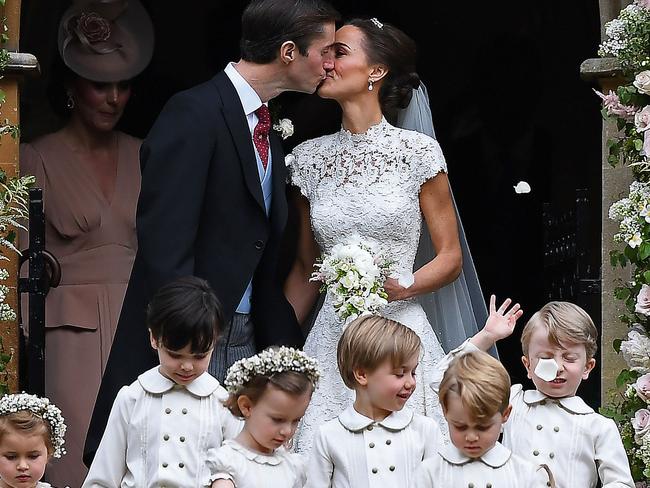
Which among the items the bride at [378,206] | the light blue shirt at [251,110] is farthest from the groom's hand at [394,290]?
the light blue shirt at [251,110]

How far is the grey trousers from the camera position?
5.52m

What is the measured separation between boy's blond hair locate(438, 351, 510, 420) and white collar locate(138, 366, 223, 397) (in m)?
0.78

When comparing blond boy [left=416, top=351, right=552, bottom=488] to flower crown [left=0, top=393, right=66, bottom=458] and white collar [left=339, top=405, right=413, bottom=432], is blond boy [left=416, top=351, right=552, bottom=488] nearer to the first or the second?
white collar [left=339, top=405, right=413, bottom=432]

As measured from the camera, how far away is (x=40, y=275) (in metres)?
5.93

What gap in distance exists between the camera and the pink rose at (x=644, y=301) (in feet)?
19.1

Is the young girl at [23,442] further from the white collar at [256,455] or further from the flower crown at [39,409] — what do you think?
the white collar at [256,455]

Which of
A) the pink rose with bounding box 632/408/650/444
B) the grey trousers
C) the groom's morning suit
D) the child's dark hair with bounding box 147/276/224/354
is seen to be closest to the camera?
the child's dark hair with bounding box 147/276/224/354

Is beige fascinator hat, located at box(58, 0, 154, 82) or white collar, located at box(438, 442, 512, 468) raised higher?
beige fascinator hat, located at box(58, 0, 154, 82)

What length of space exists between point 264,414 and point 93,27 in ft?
9.81

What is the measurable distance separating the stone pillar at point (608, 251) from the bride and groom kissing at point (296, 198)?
56cm

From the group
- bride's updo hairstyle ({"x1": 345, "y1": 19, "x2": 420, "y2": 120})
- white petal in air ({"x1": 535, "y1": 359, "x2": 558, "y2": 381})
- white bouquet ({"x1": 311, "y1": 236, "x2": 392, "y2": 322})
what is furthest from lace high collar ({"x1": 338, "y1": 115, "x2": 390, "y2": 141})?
white petal in air ({"x1": 535, "y1": 359, "x2": 558, "y2": 381})

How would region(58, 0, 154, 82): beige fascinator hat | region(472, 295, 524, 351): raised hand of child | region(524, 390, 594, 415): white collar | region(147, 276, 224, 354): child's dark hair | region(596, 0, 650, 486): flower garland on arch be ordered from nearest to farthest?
region(147, 276, 224, 354): child's dark hair, region(524, 390, 594, 415): white collar, region(472, 295, 524, 351): raised hand of child, region(596, 0, 650, 486): flower garland on arch, region(58, 0, 154, 82): beige fascinator hat

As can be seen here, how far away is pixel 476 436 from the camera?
453 centimetres

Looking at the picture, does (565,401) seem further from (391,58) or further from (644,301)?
(391,58)
